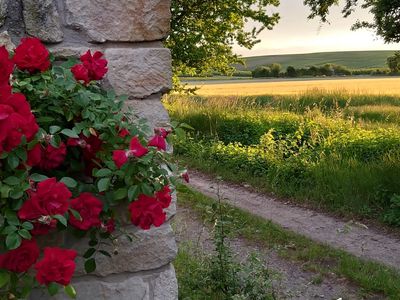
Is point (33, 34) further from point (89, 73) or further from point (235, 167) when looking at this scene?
point (235, 167)

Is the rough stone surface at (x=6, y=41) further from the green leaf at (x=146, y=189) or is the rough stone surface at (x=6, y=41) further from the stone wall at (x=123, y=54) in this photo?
the green leaf at (x=146, y=189)

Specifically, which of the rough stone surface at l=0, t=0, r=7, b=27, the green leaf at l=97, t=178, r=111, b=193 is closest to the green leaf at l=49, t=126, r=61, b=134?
the green leaf at l=97, t=178, r=111, b=193

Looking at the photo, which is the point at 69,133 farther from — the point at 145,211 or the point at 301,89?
the point at 301,89

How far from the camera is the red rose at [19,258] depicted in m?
1.83

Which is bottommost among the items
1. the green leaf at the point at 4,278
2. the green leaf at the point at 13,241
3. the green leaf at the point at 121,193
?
the green leaf at the point at 4,278

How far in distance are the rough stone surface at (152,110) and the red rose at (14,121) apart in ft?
1.89

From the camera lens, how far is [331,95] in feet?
55.6

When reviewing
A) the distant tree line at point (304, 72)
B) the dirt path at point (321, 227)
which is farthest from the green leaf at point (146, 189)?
the distant tree line at point (304, 72)

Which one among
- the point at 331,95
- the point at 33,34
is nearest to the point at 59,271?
the point at 33,34

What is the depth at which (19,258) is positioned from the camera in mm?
1841

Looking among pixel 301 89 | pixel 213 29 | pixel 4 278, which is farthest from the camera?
pixel 301 89

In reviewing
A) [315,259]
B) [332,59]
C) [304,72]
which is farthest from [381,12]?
[332,59]

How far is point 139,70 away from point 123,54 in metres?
0.10

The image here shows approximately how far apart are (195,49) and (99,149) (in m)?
10.5
